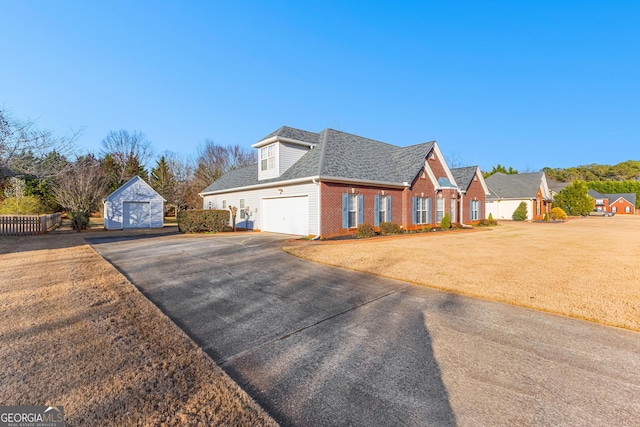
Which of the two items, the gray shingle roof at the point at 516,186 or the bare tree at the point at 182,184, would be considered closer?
the gray shingle roof at the point at 516,186

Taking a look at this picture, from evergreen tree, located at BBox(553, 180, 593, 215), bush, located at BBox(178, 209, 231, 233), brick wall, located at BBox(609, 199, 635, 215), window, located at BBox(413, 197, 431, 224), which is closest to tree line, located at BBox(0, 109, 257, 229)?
bush, located at BBox(178, 209, 231, 233)

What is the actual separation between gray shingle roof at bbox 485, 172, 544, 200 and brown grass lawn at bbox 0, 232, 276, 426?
39190 mm

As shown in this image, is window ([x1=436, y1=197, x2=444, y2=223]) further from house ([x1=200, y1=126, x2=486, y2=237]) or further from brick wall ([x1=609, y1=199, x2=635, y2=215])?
brick wall ([x1=609, y1=199, x2=635, y2=215])

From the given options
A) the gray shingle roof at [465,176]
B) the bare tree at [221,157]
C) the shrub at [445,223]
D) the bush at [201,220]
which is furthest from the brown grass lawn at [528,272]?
the bare tree at [221,157]

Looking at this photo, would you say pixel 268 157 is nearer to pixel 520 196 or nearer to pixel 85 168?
pixel 85 168

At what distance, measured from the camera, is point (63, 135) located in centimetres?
1138

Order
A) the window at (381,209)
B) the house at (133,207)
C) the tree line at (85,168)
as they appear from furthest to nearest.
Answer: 1. the house at (133,207)
2. the window at (381,209)
3. the tree line at (85,168)

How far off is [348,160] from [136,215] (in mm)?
18707

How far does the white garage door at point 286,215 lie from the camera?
15.1 metres

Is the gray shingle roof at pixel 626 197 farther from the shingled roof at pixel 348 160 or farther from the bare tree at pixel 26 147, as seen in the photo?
the bare tree at pixel 26 147

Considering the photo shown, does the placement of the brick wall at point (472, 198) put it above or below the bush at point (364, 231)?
above

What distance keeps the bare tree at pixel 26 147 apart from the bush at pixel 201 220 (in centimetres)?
654

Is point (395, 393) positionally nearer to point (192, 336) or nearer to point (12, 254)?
point (192, 336)

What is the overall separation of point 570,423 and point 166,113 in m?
27.3
